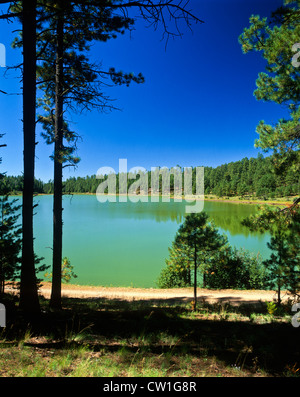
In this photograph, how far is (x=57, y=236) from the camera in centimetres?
708

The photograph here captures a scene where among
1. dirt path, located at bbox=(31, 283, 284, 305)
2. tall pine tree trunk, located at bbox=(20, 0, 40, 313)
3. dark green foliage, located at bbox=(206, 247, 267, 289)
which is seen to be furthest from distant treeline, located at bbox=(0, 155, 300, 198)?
tall pine tree trunk, located at bbox=(20, 0, 40, 313)

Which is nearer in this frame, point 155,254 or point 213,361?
point 213,361

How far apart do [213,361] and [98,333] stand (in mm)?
2298

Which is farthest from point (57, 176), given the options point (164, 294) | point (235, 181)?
point (235, 181)

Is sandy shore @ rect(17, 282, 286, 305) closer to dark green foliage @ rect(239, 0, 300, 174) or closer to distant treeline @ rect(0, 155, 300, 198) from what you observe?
dark green foliage @ rect(239, 0, 300, 174)

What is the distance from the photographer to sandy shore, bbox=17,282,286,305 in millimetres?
11906

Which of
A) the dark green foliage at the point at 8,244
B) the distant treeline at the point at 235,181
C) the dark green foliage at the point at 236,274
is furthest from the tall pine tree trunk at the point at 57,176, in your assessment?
the distant treeline at the point at 235,181

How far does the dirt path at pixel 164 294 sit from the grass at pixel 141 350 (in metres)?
7.84

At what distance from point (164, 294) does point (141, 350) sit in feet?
34.9

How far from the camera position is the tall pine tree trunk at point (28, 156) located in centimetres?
447

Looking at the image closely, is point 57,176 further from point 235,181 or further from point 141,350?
point 235,181

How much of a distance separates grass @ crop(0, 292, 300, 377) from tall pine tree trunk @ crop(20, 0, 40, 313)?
1.58 feet
